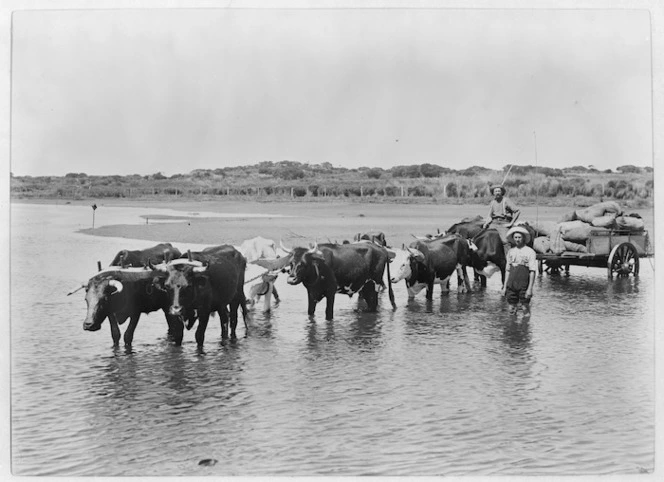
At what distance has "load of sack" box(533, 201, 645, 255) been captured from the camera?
1617cm

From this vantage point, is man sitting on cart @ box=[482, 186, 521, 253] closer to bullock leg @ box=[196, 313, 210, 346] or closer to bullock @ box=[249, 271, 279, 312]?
bullock @ box=[249, 271, 279, 312]

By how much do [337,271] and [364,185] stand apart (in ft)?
26.1

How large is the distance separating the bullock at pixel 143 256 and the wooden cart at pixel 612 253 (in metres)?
8.12

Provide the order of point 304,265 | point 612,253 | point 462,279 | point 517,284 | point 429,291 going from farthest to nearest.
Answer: point 612,253 < point 462,279 < point 429,291 < point 517,284 < point 304,265

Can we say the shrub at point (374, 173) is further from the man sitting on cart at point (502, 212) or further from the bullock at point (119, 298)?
the bullock at point (119, 298)

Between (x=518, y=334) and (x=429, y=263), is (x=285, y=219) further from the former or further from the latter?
(x=518, y=334)

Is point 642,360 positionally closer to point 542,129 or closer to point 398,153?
point 542,129

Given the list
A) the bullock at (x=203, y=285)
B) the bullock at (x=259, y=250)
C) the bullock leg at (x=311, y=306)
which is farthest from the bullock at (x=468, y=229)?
the bullock at (x=203, y=285)

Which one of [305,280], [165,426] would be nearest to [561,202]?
[305,280]

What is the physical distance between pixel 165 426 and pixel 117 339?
278cm

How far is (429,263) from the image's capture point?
47.5ft

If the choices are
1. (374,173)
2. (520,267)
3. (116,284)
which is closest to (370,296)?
(520,267)

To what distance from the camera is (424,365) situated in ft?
33.2

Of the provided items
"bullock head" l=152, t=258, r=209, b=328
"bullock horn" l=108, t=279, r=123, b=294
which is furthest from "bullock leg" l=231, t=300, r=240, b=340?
"bullock horn" l=108, t=279, r=123, b=294
